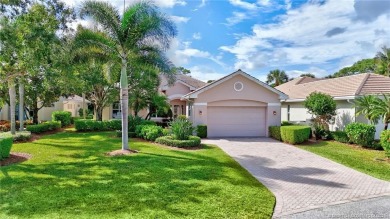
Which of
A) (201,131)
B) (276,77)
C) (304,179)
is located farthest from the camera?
(276,77)

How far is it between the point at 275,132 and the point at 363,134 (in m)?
5.87

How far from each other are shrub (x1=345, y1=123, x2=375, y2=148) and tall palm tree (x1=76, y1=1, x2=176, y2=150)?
12.5 meters

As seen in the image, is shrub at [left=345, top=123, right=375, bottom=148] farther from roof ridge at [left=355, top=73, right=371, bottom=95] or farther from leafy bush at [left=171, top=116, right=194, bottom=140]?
leafy bush at [left=171, top=116, right=194, bottom=140]

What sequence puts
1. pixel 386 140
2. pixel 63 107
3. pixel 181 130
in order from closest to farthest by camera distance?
pixel 386 140, pixel 181 130, pixel 63 107

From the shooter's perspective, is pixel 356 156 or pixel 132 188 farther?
pixel 356 156

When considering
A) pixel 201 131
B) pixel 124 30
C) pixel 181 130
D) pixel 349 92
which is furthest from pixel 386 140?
pixel 124 30

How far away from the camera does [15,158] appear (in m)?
12.9

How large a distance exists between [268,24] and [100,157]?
45.5 feet

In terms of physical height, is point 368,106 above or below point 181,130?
above

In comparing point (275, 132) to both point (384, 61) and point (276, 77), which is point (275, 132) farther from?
point (276, 77)

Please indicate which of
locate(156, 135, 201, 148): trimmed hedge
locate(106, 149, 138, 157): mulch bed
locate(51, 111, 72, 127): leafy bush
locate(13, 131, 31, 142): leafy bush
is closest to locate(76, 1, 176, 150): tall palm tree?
locate(106, 149, 138, 157): mulch bed

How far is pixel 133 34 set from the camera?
1416cm

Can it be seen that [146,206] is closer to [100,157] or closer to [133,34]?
[100,157]

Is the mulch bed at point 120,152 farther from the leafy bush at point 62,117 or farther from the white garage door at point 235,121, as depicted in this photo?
the leafy bush at point 62,117
